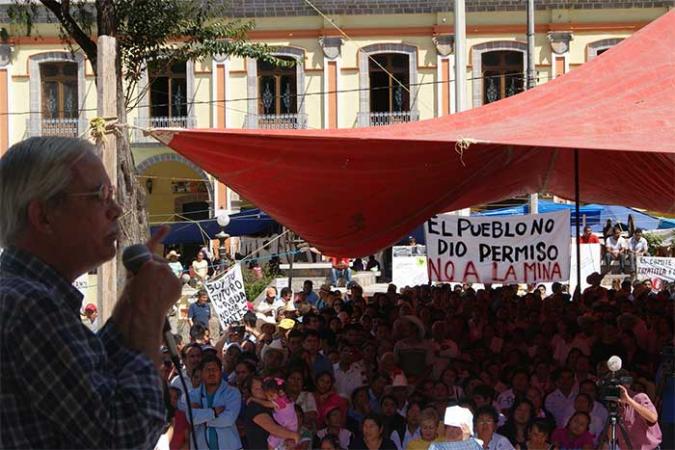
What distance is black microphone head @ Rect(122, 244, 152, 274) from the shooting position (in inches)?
74.4

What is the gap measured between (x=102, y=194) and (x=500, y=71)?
95.3 feet

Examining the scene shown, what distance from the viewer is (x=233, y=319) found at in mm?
12984

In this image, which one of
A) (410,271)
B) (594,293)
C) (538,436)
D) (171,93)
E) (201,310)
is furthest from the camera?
(171,93)

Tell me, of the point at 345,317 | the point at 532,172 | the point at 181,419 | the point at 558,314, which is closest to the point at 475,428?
the point at 181,419

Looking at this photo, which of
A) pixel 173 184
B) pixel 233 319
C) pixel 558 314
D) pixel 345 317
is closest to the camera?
pixel 558 314

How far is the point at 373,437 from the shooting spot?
689 centimetres

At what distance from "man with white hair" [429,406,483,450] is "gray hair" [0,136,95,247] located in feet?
14.6

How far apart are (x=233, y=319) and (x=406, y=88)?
1838 cm

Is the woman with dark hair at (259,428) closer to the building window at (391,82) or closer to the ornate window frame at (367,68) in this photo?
the ornate window frame at (367,68)

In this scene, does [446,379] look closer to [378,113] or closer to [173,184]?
[378,113]

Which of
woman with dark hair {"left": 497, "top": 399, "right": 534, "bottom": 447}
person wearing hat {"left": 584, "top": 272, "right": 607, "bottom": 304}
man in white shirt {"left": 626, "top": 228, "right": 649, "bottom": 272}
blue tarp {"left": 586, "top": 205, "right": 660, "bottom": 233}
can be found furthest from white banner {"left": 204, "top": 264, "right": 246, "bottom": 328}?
blue tarp {"left": 586, "top": 205, "right": 660, "bottom": 233}

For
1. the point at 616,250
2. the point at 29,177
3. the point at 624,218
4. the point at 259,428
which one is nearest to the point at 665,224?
the point at 624,218

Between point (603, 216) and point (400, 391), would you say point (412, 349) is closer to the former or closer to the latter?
point (400, 391)

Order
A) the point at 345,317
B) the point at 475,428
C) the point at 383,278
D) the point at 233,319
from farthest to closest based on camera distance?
the point at 383,278 → the point at 233,319 → the point at 345,317 → the point at 475,428
